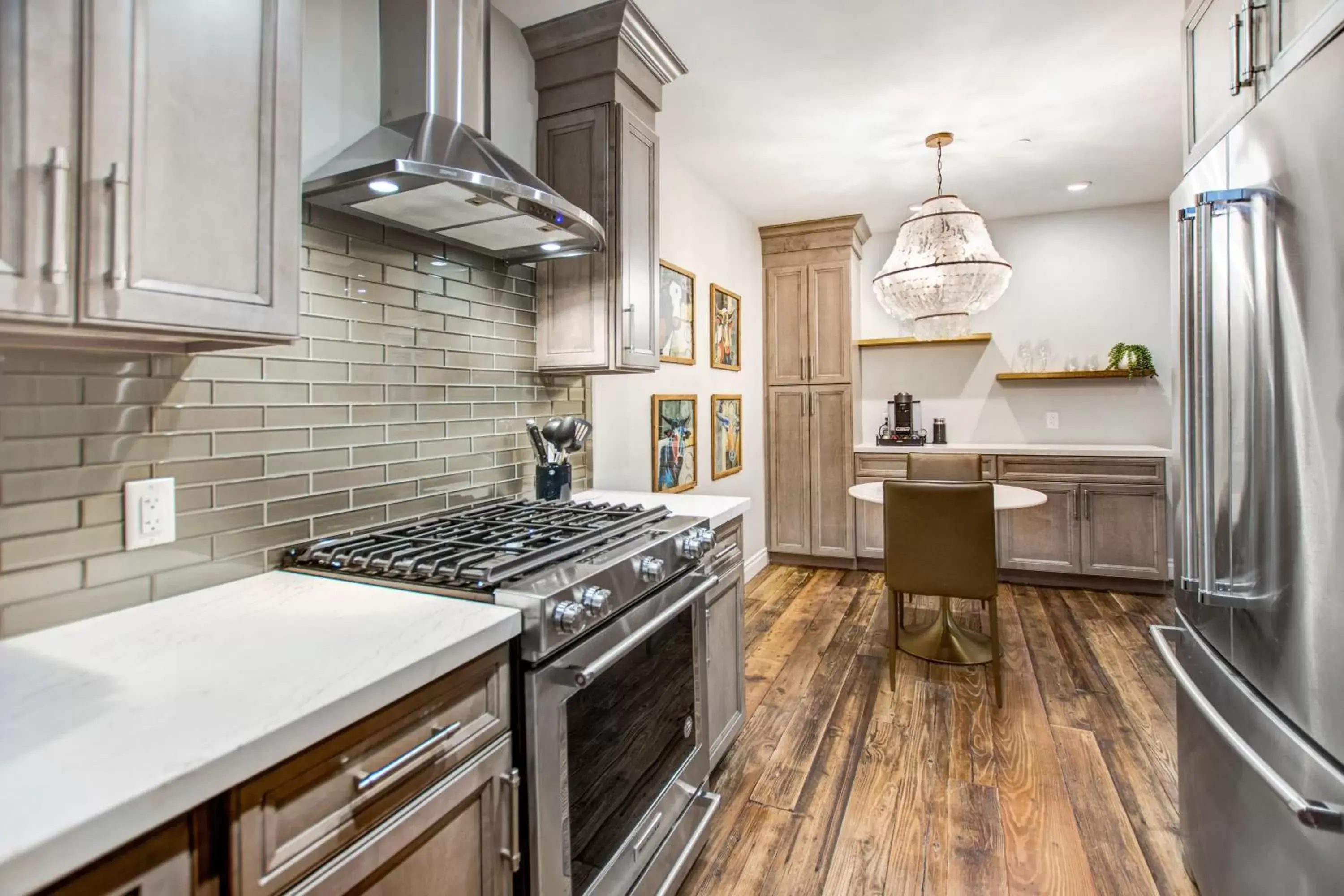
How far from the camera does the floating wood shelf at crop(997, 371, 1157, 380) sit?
4562 mm

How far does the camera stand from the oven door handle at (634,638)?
4.12 feet

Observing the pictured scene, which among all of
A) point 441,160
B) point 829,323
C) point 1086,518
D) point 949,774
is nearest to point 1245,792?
point 949,774

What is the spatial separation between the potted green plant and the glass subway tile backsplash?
4262mm

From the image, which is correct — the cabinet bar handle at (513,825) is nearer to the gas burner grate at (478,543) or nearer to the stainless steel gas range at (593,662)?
the stainless steel gas range at (593,662)

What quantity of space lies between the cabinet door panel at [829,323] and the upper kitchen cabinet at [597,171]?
9.01 ft

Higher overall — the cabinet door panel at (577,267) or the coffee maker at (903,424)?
the cabinet door panel at (577,267)

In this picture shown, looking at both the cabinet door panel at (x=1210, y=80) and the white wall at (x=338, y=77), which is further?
the white wall at (x=338, y=77)

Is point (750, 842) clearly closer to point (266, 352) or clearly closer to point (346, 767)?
point (346, 767)

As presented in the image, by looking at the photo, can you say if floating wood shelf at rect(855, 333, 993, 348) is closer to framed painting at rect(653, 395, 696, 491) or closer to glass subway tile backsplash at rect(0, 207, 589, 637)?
framed painting at rect(653, 395, 696, 491)

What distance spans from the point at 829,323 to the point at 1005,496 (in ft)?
6.86

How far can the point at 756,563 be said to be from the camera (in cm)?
484

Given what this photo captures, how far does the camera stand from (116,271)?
0.91 metres

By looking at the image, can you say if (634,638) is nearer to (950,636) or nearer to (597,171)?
(597,171)

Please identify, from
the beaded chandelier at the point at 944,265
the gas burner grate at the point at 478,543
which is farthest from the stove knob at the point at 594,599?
the beaded chandelier at the point at 944,265
